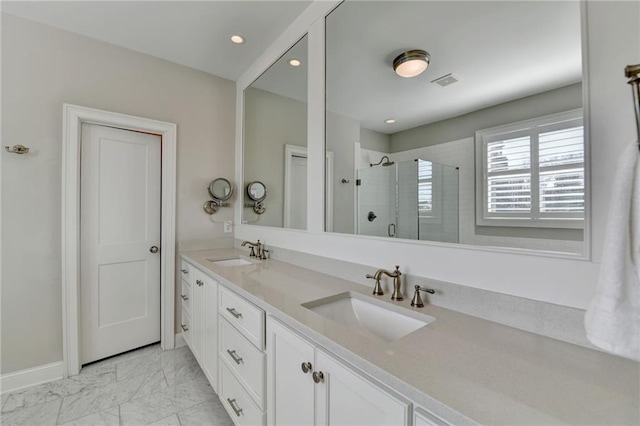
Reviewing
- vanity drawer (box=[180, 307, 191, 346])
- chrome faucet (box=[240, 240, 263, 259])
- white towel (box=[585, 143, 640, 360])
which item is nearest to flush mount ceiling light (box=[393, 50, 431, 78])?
white towel (box=[585, 143, 640, 360])

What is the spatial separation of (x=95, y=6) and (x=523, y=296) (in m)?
2.98


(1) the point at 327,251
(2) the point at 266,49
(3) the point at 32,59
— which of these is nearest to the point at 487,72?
(1) the point at 327,251

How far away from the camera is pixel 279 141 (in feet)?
7.55

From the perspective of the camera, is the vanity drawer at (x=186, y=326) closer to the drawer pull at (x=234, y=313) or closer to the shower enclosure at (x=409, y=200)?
the drawer pull at (x=234, y=313)

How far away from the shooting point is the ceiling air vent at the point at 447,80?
1.21m

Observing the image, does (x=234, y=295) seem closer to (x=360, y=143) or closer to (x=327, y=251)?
(x=327, y=251)

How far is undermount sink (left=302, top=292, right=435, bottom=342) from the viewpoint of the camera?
1096 mm

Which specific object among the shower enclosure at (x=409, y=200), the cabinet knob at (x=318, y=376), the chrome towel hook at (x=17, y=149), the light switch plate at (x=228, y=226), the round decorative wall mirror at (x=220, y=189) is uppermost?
the chrome towel hook at (x=17, y=149)

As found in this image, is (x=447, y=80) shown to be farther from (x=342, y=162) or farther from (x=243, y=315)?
(x=243, y=315)

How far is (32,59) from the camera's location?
1957mm

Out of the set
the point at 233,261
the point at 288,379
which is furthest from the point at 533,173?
the point at 233,261

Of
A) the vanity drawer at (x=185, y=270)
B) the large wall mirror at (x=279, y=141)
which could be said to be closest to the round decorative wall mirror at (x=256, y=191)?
the large wall mirror at (x=279, y=141)

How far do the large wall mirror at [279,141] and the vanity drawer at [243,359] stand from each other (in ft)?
2.77

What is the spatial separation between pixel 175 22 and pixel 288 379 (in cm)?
247
